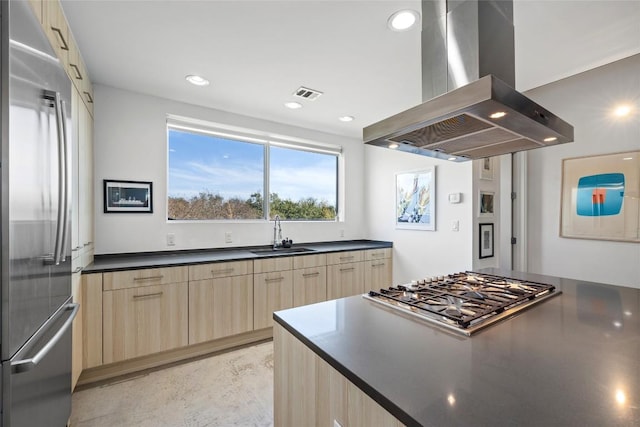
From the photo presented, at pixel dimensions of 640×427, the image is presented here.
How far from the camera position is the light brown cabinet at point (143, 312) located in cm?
224

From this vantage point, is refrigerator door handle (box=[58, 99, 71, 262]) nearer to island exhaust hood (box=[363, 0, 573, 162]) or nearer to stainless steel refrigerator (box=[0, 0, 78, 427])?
stainless steel refrigerator (box=[0, 0, 78, 427])

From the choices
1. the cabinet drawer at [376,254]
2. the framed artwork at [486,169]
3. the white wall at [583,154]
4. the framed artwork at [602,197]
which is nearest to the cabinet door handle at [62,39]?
the cabinet drawer at [376,254]

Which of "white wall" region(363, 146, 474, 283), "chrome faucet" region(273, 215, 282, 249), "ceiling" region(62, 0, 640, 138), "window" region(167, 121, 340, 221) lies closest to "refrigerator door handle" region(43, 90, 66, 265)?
"ceiling" region(62, 0, 640, 138)

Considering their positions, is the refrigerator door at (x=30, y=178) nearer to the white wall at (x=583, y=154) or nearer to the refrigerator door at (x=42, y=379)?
the refrigerator door at (x=42, y=379)

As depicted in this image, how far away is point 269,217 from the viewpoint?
369 cm

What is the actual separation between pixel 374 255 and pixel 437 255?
785 millimetres

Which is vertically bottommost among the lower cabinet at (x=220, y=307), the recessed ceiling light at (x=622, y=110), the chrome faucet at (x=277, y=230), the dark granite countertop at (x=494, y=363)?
the lower cabinet at (x=220, y=307)

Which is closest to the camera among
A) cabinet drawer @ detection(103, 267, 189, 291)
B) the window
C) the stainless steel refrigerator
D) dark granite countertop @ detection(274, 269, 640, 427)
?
dark granite countertop @ detection(274, 269, 640, 427)

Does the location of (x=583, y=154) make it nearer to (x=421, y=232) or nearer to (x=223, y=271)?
(x=421, y=232)

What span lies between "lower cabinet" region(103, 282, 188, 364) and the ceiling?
5.97ft

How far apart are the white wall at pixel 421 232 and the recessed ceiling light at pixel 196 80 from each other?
8.27 feet

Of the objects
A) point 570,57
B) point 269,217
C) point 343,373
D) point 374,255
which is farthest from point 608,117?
point 269,217

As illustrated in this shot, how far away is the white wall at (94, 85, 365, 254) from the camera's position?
105 inches

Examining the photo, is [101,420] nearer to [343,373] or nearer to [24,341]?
[24,341]
